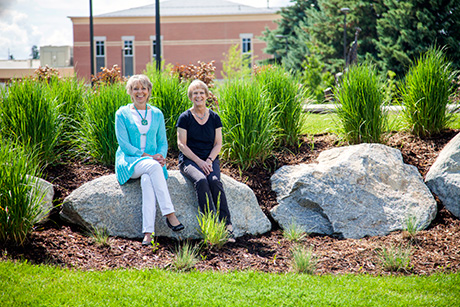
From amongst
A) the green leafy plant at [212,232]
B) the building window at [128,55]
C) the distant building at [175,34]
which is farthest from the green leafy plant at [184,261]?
the building window at [128,55]

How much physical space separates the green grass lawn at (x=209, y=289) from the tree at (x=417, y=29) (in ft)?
51.5

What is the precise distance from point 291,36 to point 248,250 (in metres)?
26.9

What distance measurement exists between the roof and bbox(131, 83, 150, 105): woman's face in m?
37.4

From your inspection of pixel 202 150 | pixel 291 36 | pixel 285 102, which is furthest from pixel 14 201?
pixel 291 36

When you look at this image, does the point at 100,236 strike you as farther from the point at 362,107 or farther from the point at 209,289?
the point at 362,107

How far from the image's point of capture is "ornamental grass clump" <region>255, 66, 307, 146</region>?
6703 millimetres

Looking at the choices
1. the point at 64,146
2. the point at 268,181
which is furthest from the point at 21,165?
the point at 268,181

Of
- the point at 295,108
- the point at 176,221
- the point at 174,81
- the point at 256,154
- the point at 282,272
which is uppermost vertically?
the point at 174,81

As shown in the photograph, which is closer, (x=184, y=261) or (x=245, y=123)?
(x=184, y=261)

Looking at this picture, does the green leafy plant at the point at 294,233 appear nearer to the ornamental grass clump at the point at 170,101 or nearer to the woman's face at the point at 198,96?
the woman's face at the point at 198,96

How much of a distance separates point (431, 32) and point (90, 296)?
18993 mm

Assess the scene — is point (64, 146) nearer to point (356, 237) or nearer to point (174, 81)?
point (174, 81)

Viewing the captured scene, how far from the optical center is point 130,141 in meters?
5.07

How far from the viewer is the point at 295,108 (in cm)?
674
